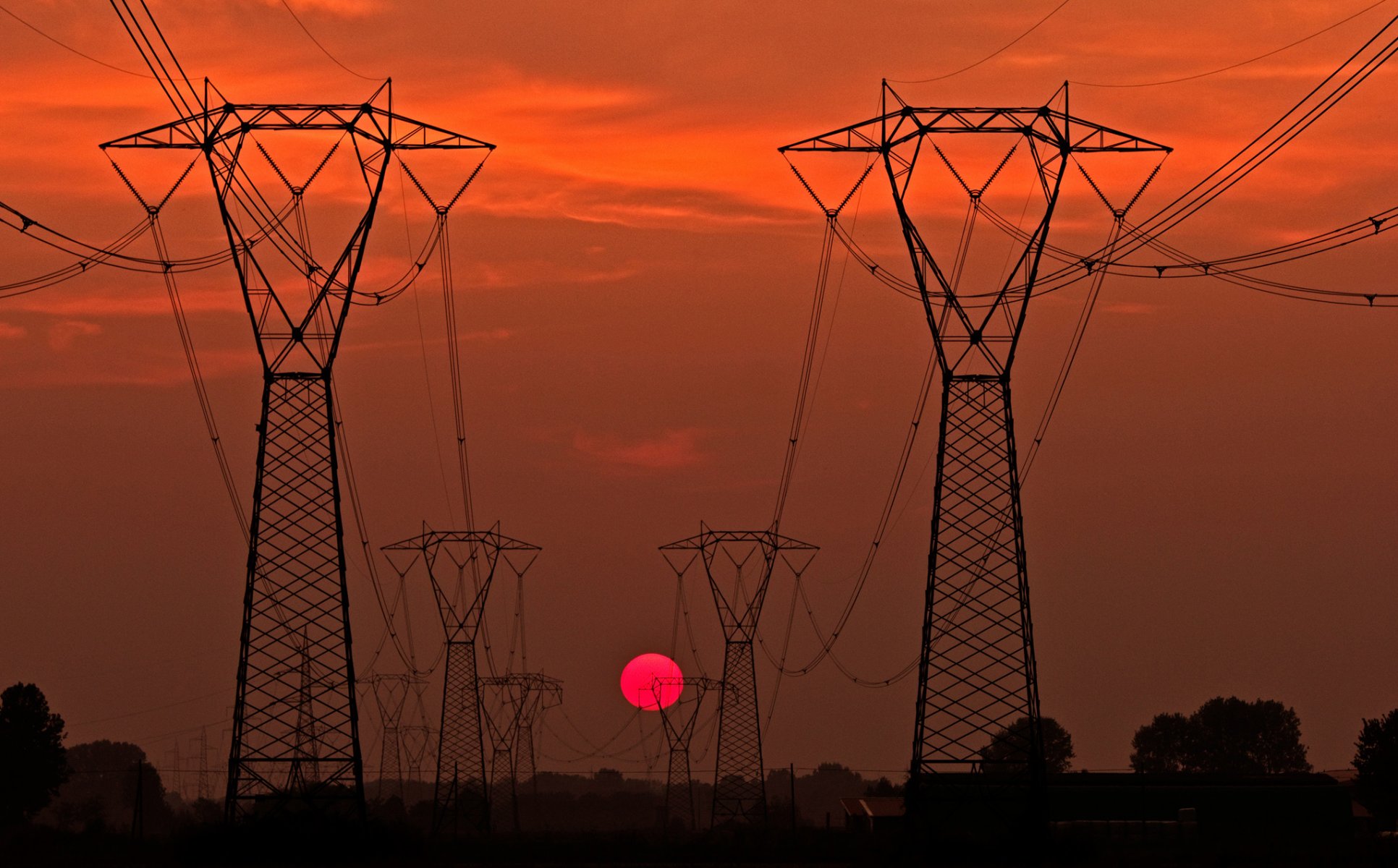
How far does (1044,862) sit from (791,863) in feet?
21.1

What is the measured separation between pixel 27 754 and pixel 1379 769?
90.5m

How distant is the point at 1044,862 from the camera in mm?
37562

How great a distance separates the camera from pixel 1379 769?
126188 millimetres

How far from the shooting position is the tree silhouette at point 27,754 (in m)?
107

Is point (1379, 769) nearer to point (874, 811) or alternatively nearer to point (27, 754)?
point (874, 811)

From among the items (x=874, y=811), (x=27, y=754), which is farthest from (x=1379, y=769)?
(x=27, y=754)

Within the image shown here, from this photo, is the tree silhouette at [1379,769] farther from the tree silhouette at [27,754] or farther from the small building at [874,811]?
the tree silhouette at [27,754]

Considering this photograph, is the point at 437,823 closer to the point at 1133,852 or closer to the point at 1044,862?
the point at 1133,852

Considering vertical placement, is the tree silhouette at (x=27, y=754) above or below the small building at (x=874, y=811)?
above

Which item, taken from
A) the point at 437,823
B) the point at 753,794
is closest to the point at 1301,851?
the point at 753,794

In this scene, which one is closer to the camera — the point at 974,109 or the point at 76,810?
the point at 974,109

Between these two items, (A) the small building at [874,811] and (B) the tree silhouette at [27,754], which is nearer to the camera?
(A) the small building at [874,811]

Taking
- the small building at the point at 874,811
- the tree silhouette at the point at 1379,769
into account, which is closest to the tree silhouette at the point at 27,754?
the small building at the point at 874,811

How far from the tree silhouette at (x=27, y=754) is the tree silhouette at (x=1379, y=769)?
86.0m
